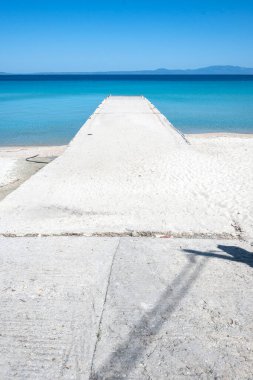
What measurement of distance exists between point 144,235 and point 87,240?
850 mm

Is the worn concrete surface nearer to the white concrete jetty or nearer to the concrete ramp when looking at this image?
the white concrete jetty

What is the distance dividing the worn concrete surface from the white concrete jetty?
0.66 metres

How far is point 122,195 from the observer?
7363mm

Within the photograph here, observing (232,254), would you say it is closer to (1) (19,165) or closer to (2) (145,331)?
(2) (145,331)

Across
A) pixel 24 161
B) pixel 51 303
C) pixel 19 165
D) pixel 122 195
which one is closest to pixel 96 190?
pixel 122 195

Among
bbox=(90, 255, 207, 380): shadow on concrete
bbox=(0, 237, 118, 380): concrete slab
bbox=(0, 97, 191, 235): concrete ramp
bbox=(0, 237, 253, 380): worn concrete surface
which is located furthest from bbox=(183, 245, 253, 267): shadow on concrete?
bbox=(0, 237, 118, 380): concrete slab

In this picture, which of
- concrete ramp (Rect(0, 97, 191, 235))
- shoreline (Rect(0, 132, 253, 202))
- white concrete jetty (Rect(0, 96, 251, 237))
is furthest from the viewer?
shoreline (Rect(0, 132, 253, 202))

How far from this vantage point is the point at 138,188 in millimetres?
7789

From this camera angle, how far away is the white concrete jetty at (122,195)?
19.1 ft

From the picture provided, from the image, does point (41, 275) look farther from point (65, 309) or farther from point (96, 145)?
point (96, 145)

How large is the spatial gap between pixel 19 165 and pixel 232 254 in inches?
326

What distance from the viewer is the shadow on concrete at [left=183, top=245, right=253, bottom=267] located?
4691mm

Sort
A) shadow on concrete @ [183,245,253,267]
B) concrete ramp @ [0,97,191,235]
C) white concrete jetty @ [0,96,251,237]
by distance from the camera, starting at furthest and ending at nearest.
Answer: concrete ramp @ [0,97,191,235] → white concrete jetty @ [0,96,251,237] → shadow on concrete @ [183,245,253,267]

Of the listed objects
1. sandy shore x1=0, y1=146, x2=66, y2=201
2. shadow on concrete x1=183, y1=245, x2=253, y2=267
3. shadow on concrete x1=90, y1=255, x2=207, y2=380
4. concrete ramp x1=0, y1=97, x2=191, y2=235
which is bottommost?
sandy shore x1=0, y1=146, x2=66, y2=201
